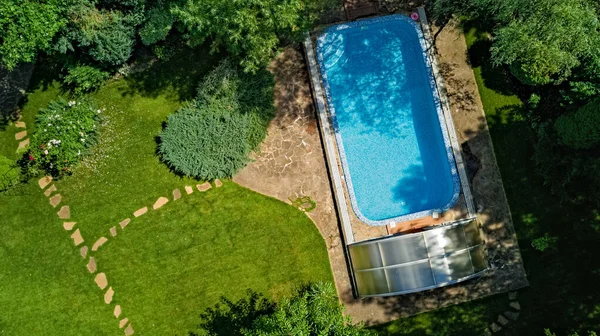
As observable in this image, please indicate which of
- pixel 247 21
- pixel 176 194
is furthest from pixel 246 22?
pixel 176 194

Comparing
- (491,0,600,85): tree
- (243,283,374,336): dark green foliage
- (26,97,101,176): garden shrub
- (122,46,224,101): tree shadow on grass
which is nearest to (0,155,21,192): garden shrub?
(26,97,101,176): garden shrub

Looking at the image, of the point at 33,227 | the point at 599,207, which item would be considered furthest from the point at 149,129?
the point at 599,207

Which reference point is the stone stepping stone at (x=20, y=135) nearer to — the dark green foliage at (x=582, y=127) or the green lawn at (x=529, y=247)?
the green lawn at (x=529, y=247)

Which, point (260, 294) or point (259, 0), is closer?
point (259, 0)

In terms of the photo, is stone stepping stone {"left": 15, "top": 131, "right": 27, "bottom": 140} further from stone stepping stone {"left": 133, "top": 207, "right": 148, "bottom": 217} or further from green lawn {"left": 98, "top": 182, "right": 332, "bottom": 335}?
green lawn {"left": 98, "top": 182, "right": 332, "bottom": 335}

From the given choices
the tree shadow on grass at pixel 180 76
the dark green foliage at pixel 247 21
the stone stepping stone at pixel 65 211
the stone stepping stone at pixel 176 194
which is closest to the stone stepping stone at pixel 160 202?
the stone stepping stone at pixel 176 194

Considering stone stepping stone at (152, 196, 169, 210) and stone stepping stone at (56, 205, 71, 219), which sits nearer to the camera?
stone stepping stone at (56, 205, 71, 219)

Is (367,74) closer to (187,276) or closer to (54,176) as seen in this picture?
(187,276)
